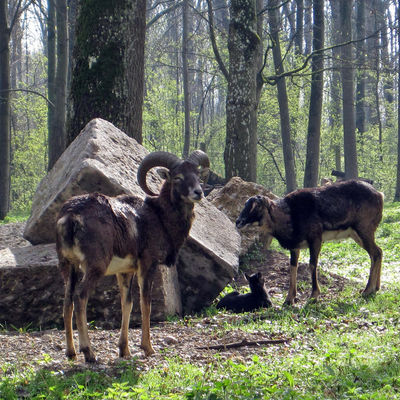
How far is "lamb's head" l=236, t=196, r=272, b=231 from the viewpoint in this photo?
943 centimetres

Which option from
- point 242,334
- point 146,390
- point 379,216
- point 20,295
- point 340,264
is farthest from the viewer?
point 340,264

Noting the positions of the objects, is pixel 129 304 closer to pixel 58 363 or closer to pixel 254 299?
pixel 58 363

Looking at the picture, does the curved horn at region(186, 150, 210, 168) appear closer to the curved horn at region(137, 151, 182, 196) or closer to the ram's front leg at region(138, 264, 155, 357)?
the curved horn at region(137, 151, 182, 196)

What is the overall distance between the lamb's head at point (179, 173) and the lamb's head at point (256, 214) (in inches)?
89.8

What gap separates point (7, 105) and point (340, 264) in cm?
1448

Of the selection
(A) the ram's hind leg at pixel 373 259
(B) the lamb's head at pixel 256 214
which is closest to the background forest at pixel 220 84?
(B) the lamb's head at pixel 256 214

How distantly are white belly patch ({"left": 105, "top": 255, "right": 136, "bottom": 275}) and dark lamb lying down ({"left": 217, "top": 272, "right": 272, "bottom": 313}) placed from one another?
2.90 metres

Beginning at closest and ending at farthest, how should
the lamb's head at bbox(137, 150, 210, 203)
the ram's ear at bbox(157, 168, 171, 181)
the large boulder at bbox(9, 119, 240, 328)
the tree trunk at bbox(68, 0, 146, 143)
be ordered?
the lamb's head at bbox(137, 150, 210, 203) → the ram's ear at bbox(157, 168, 171, 181) → the large boulder at bbox(9, 119, 240, 328) → the tree trunk at bbox(68, 0, 146, 143)

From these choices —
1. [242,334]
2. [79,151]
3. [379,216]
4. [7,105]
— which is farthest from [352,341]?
[7,105]

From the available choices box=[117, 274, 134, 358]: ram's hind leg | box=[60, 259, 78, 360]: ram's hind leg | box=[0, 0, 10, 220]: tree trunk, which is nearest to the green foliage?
box=[0, 0, 10, 220]: tree trunk

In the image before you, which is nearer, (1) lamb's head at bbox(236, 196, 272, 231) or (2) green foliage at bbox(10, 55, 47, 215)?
(1) lamb's head at bbox(236, 196, 272, 231)

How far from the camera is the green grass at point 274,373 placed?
15.5 feet

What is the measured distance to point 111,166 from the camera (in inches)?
329

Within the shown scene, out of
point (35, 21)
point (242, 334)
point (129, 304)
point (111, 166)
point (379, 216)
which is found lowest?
point (242, 334)
